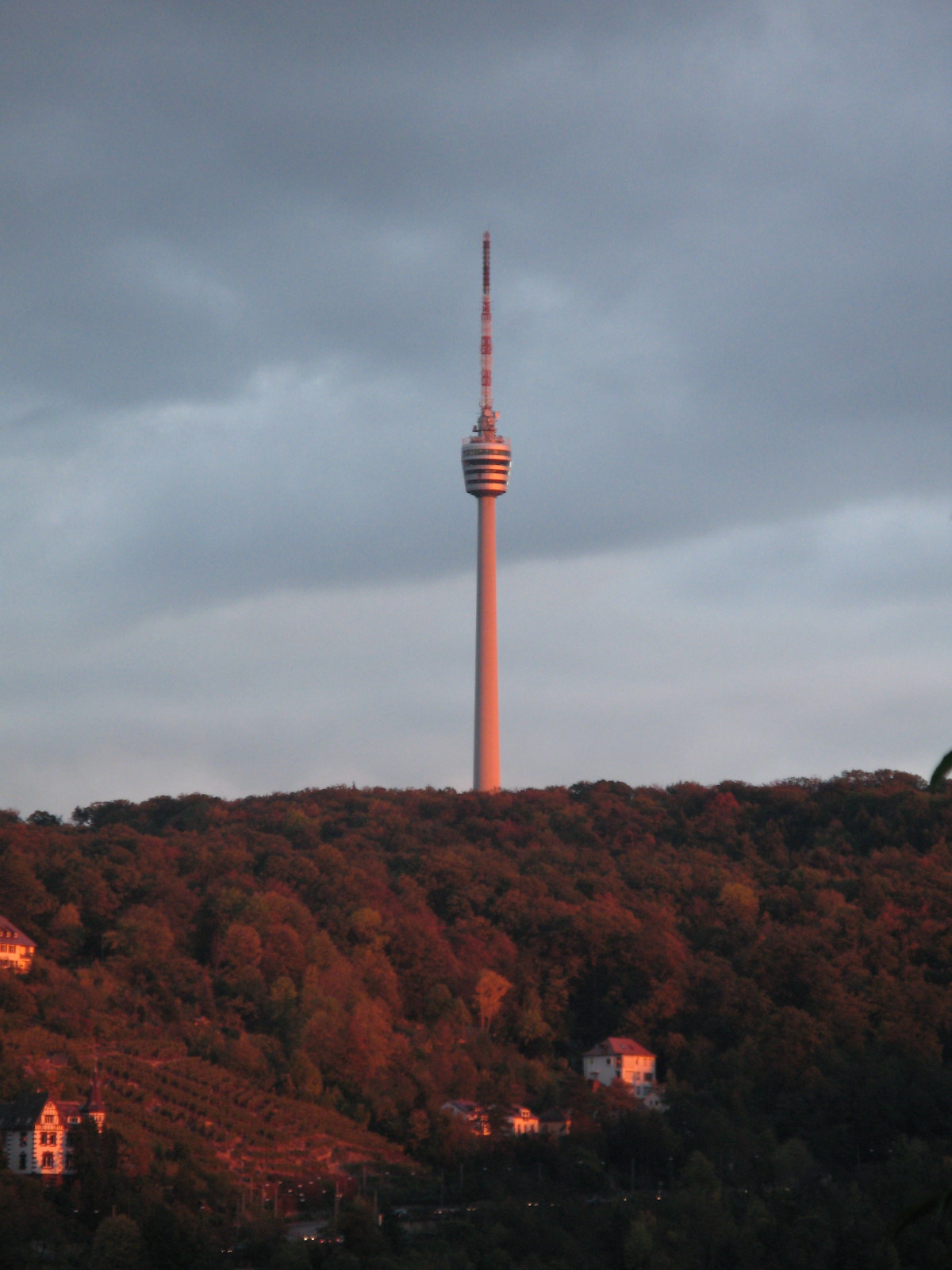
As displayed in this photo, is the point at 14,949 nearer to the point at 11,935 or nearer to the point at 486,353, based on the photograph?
the point at 11,935

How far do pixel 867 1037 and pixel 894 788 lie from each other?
31542 millimetres

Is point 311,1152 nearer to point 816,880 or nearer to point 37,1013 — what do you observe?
point 37,1013

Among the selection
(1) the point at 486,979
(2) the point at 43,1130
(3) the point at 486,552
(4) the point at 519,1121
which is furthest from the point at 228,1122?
(3) the point at 486,552

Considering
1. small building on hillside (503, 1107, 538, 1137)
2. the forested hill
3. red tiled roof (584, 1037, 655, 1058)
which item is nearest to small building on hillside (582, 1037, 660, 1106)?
red tiled roof (584, 1037, 655, 1058)

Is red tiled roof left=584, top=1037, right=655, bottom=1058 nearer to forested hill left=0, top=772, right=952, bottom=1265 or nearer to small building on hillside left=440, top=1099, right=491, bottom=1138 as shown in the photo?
forested hill left=0, top=772, right=952, bottom=1265

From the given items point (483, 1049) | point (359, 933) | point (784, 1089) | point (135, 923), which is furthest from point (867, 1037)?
point (135, 923)

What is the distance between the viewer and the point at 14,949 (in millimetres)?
57938

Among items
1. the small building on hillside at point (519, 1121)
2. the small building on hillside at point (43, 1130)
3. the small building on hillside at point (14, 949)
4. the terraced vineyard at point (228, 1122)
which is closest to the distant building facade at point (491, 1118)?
the small building on hillside at point (519, 1121)

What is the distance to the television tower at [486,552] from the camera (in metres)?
97.0

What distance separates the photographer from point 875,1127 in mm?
49344

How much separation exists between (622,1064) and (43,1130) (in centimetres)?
2220

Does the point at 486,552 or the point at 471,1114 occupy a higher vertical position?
the point at 486,552

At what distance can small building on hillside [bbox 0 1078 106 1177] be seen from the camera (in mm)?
41969

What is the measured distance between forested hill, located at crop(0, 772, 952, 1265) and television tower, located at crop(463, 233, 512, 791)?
40.3 feet
